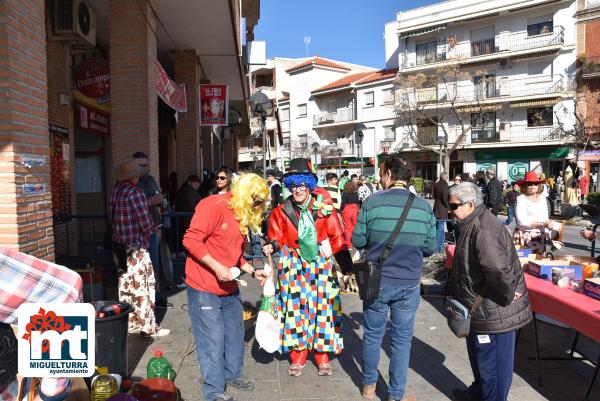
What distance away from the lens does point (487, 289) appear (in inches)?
128

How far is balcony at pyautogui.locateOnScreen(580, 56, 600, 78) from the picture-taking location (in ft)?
99.8

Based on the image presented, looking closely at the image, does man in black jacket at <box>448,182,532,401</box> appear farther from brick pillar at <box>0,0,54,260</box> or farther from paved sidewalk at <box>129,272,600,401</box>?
brick pillar at <box>0,0,54,260</box>

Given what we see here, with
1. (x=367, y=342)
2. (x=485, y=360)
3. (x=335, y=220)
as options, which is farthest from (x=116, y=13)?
(x=485, y=360)

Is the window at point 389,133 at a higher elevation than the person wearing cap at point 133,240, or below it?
higher

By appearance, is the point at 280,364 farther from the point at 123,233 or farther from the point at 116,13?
the point at 116,13

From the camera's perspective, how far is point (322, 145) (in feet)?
159

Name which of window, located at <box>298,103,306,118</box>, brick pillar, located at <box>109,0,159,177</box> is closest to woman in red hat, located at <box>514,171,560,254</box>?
brick pillar, located at <box>109,0,159,177</box>

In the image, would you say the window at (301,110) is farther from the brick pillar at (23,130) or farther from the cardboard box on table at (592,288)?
the cardboard box on table at (592,288)

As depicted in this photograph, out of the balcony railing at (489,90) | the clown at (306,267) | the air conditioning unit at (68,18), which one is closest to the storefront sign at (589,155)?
the balcony railing at (489,90)

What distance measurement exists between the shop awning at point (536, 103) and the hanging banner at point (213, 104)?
27330mm

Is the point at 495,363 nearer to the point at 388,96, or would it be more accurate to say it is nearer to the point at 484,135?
the point at 484,135

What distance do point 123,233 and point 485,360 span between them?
3.60m

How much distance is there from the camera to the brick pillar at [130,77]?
717 cm

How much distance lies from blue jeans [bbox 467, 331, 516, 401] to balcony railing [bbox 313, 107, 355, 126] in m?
42.1
